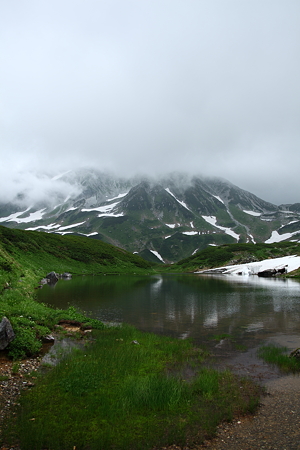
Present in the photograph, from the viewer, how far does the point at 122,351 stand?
20.2m

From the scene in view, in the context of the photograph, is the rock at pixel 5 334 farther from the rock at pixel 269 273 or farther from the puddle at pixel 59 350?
the rock at pixel 269 273

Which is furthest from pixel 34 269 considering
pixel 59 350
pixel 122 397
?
pixel 122 397

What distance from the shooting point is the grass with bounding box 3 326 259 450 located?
964 cm

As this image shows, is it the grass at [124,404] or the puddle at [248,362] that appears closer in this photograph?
the grass at [124,404]

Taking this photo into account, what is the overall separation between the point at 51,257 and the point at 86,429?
440ft

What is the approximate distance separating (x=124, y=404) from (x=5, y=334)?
1021 centimetres

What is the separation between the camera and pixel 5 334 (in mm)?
17547

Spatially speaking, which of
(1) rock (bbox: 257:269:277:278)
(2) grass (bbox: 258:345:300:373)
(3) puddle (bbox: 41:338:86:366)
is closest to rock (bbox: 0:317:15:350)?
(3) puddle (bbox: 41:338:86:366)

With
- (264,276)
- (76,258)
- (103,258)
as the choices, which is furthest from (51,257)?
(264,276)

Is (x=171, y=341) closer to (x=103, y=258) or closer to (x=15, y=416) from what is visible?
(x=15, y=416)

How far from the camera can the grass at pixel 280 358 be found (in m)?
17.6

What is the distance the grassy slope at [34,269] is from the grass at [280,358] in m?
16.6

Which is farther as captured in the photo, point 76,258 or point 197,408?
point 76,258

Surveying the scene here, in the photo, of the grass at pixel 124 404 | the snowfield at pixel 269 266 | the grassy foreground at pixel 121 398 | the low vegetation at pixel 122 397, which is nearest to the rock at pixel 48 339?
the low vegetation at pixel 122 397
